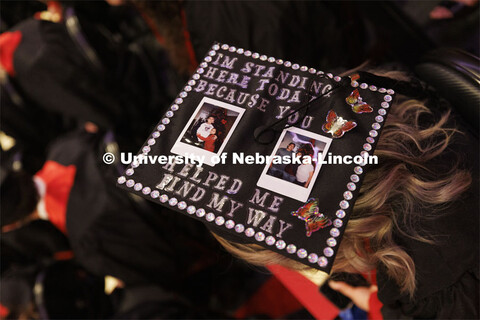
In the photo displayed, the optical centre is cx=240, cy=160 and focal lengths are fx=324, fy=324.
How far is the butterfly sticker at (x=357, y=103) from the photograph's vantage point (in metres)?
0.77

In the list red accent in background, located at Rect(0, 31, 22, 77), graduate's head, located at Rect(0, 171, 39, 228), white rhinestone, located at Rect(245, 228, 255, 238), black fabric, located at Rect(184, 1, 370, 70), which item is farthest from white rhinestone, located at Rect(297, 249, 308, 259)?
red accent in background, located at Rect(0, 31, 22, 77)

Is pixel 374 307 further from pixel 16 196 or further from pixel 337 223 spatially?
pixel 16 196

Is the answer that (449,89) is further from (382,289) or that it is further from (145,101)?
(145,101)

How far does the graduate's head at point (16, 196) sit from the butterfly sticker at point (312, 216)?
1.51 meters

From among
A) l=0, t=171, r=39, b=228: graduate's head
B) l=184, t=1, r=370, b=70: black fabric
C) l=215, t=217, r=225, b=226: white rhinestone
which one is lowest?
l=0, t=171, r=39, b=228: graduate's head

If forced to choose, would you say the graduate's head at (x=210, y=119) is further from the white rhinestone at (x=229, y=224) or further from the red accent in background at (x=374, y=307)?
the red accent in background at (x=374, y=307)

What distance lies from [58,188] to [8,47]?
3.01 feet

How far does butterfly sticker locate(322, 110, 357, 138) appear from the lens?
755 mm

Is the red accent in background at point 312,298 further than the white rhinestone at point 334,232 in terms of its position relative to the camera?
Yes

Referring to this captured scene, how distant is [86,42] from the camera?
172cm

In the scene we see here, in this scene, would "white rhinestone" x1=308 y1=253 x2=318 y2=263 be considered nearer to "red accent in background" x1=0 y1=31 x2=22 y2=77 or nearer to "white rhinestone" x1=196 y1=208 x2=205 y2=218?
"white rhinestone" x1=196 y1=208 x2=205 y2=218

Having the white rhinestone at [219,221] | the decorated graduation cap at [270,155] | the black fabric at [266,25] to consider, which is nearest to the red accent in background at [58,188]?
the black fabric at [266,25]

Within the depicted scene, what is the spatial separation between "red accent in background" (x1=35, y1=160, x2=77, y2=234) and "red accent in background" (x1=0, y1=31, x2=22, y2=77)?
73 cm

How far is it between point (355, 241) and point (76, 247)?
4.02ft
